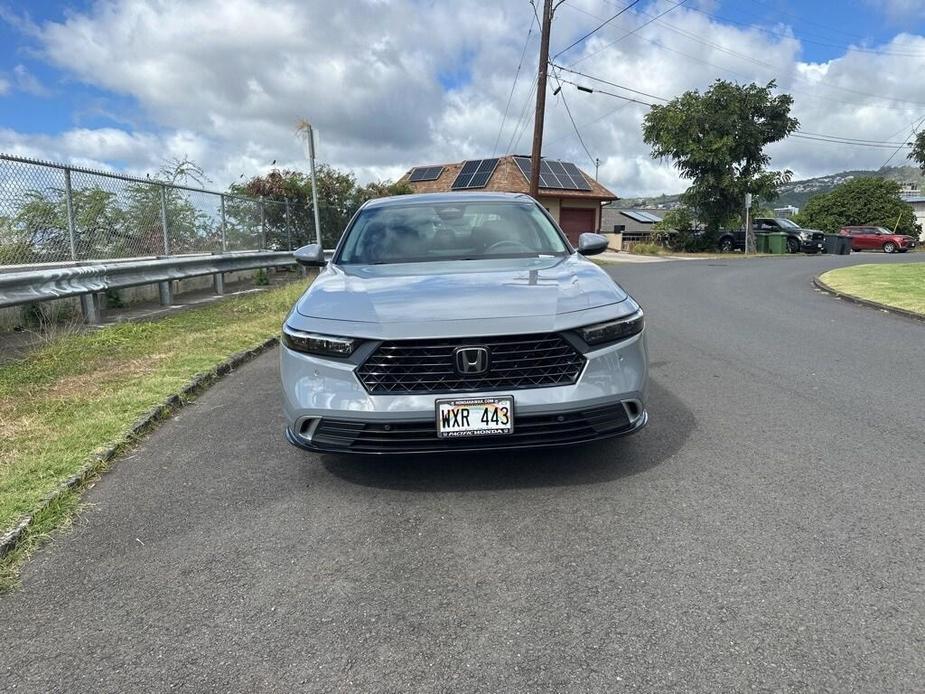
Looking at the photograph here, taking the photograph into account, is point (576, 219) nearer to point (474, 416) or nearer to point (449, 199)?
point (449, 199)

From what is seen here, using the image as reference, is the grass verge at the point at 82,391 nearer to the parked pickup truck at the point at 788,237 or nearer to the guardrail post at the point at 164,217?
the guardrail post at the point at 164,217

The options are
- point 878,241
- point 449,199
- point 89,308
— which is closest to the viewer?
point 449,199

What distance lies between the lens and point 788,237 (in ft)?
111

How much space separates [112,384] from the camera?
506 centimetres

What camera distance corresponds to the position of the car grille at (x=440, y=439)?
2.97 m

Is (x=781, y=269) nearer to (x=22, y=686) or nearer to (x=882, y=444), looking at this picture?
(x=882, y=444)


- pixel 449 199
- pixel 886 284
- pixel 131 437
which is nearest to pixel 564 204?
pixel 886 284

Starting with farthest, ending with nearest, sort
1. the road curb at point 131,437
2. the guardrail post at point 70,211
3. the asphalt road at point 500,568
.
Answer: the guardrail post at point 70,211
the road curb at point 131,437
the asphalt road at point 500,568

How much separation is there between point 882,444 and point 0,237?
26.7 feet

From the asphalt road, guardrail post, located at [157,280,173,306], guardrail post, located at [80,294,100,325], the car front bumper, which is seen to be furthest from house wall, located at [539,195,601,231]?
the car front bumper

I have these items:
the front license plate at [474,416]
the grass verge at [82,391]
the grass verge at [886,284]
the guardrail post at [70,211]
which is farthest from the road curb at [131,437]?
the grass verge at [886,284]

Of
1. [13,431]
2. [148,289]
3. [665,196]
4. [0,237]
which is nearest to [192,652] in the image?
[13,431]

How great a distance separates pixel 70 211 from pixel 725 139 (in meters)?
32.4

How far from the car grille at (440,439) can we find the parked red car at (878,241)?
130ft
